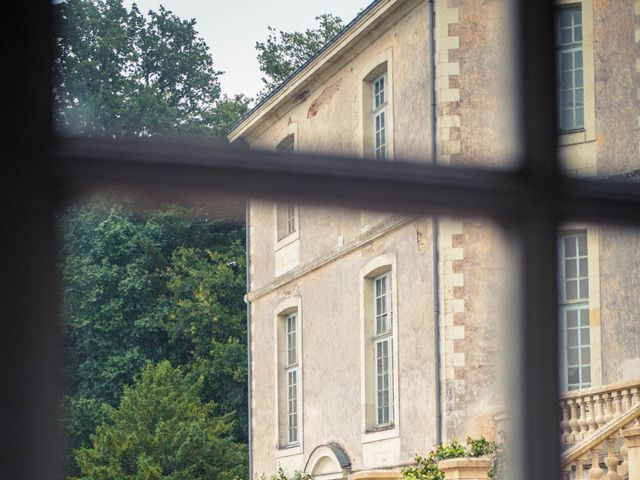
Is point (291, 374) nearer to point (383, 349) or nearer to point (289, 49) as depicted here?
point (383, 349)

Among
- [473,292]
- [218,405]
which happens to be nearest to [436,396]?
[473,292]

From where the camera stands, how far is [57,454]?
2.15 feet

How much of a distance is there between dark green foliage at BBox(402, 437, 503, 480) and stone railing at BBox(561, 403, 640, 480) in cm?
168

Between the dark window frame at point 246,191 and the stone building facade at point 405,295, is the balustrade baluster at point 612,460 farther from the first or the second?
the dark window frame at point 246,191

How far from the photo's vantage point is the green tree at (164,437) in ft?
43.8

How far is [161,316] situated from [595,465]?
760 cm

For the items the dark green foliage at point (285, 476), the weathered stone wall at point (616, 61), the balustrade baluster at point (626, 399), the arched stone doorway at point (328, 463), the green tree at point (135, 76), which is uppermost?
the weathered stone wall at point (616, 61)

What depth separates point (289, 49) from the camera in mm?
13617

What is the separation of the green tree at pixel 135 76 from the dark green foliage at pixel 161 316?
6630 millimetres

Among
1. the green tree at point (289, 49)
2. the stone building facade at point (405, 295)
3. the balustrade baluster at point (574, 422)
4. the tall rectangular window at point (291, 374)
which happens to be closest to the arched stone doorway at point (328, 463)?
the stone building facade at point (405, 295)

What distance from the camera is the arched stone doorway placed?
35.5 ft

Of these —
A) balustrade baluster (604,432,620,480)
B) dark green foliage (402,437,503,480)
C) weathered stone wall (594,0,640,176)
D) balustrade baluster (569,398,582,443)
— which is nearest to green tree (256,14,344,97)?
dark green foliage (402,437,503,480)

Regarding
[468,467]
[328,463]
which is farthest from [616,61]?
[328,463]

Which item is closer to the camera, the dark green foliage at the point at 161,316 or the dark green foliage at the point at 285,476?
the dark green foliage at the point at 161,316
